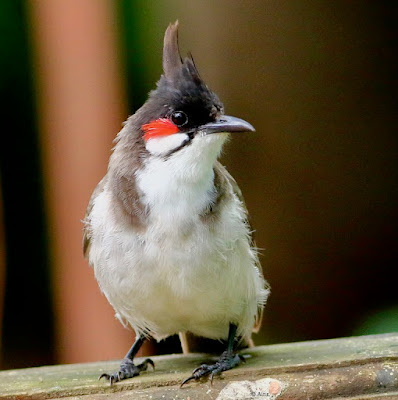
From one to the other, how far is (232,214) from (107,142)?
158 centimetres

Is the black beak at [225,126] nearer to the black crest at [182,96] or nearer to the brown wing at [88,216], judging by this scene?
the black crest at [182,96]

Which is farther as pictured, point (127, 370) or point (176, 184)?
point (127, 370)

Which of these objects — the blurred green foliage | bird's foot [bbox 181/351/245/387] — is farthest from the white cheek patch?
the blurred green foliage

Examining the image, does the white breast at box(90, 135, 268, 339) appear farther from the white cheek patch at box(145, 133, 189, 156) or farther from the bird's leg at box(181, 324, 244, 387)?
the bird's leg at box(181, 324, 244, 387)

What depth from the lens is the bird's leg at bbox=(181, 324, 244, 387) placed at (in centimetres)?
264

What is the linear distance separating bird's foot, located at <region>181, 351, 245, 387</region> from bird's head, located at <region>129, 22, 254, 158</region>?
695 mm

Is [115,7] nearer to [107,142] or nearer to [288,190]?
[107,142]

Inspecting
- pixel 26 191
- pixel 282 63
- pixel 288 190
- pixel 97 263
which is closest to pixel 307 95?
pixel 282 63

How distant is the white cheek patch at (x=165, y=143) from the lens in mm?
2590

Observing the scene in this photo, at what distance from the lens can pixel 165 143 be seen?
2.61 m

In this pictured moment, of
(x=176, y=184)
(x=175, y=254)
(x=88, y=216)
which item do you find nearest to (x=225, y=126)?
(x=176, y=184)

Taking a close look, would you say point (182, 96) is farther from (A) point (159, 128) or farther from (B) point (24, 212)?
(B) point (24, 212)

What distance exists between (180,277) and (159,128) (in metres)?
0.48

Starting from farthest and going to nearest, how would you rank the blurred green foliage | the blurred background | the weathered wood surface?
the blurred green foliage
the blurred background
the weathered wood surface
